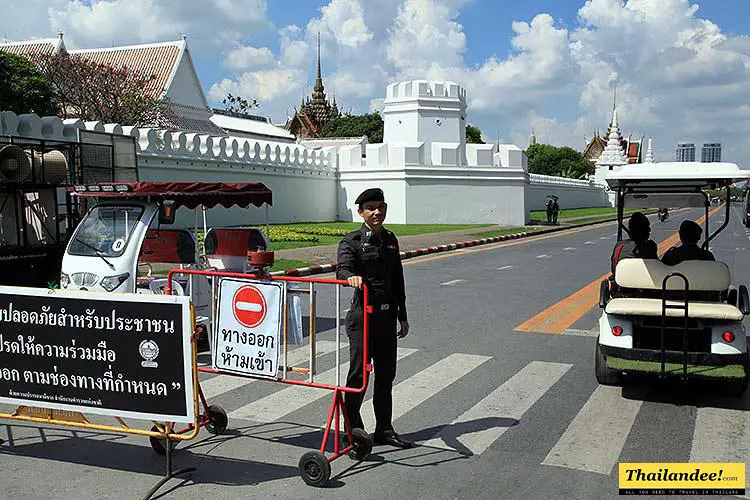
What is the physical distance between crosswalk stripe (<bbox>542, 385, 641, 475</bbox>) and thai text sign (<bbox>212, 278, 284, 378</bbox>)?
7.10 ft

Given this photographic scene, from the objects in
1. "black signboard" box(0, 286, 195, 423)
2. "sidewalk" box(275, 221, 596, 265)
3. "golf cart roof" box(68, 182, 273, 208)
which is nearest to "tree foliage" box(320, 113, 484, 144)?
"sidewalk" box(275, 221, 596, 265)

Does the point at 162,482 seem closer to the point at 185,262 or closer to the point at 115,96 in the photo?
the point at 185,262

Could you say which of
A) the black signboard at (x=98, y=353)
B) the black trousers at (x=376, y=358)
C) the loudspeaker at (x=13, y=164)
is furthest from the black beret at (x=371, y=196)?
the loudspeaker at (x=13, y=164)

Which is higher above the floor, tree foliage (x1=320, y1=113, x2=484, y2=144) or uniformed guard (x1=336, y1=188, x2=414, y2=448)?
tree foliage (x1=320, y1=113, x2=484, y2=144)

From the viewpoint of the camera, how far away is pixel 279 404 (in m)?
7.10

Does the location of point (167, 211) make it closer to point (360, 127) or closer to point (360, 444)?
point (360, 444)

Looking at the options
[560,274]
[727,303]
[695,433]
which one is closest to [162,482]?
[695,433]

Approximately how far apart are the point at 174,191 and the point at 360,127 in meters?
86.7

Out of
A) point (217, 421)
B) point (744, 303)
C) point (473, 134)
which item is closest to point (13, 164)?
point (217, 421)

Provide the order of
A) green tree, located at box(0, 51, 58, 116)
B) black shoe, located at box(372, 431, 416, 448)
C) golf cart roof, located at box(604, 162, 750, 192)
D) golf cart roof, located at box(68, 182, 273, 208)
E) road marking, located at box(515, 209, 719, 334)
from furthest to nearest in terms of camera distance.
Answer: green tree, located at box(0, 51, 58, 116) → road marking, located at box(515, 209, 719, 334) → golf cart roof, located at box(68, 182, 273, 208) → golf cart roof, located at box(604, 162, 750, 192) → black shoe, located at box(372, 431, 416, 448)

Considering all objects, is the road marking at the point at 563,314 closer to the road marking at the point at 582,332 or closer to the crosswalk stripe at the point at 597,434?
the road marking at the point at 582,332

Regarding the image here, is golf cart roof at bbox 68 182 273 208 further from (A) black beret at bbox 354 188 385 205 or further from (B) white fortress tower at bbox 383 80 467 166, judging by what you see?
(B) white fortress tower at bbox 383 80 467 166

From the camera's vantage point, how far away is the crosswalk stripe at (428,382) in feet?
22.9

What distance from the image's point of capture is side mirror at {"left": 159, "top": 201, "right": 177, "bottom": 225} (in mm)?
9266
